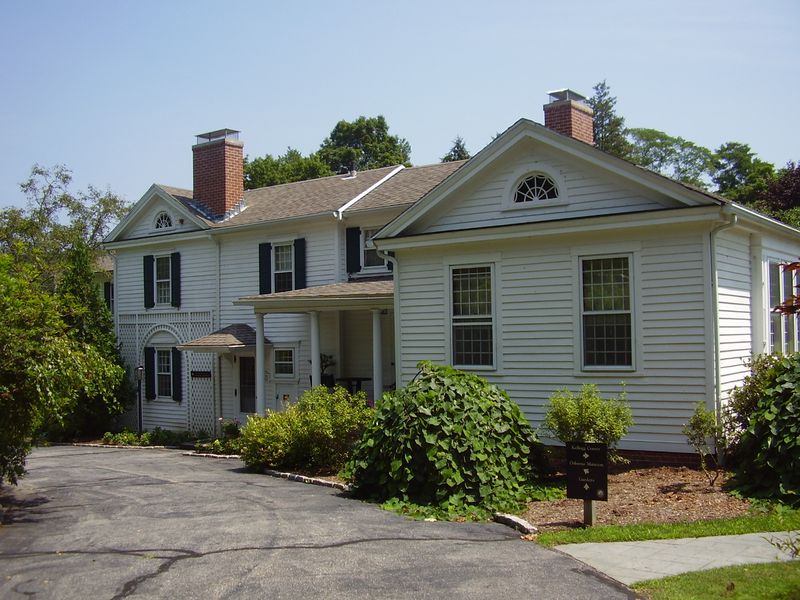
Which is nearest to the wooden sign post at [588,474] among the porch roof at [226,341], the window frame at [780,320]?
the window frame at [780,320]

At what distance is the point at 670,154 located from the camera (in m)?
73.6

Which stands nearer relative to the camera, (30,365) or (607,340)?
(30,365)

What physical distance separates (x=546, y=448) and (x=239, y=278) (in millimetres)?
12513

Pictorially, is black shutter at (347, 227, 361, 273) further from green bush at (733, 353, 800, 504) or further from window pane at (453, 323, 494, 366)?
green bush at (733, 353, 800, 504)

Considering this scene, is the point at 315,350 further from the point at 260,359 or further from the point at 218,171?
the point at 218,171

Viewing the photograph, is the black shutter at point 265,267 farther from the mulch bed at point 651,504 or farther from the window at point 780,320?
the window at point 780,320

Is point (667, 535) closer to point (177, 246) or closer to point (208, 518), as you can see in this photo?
point (208, 518)

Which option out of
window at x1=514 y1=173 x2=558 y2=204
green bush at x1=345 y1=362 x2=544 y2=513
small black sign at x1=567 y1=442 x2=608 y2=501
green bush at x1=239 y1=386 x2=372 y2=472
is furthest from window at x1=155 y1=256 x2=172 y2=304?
small black sign at x1=567 y1=442 x2=608 y2=501

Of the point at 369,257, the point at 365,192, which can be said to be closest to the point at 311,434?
the point at 369,257

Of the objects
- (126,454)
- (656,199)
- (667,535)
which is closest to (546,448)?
(667,535)

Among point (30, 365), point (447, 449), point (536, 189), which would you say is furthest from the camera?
point (536, 189)

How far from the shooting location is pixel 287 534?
952cm

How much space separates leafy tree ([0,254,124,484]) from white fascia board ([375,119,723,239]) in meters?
6.67

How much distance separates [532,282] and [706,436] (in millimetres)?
4033
